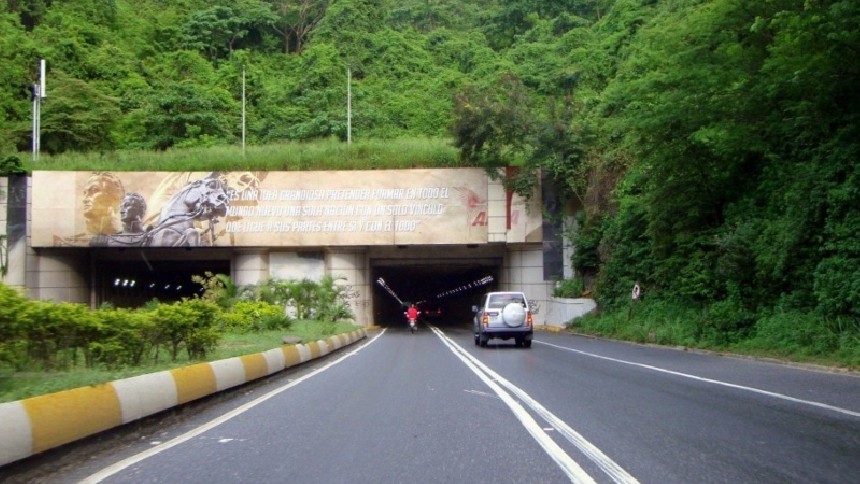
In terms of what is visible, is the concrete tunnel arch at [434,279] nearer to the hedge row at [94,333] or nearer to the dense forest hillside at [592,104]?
the dense forest hillside at [592,104]

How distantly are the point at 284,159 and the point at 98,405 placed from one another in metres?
42.4

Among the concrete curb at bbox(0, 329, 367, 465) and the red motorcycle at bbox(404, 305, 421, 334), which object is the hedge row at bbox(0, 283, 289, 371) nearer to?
the concrete curb at bbox(0, 329, 367, 465)

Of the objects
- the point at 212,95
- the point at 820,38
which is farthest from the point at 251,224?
the point at 820,38

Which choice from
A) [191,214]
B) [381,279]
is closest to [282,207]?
Result: [191,214]

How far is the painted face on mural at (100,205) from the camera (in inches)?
1815

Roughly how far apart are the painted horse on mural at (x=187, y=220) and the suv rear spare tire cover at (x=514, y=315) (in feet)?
85.1

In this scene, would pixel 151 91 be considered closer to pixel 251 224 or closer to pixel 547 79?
pixel 251 224

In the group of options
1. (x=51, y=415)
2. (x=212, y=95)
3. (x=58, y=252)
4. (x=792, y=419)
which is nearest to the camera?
(x=51, y=415)

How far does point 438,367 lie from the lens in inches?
727

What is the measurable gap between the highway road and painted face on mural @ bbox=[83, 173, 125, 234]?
35.0m

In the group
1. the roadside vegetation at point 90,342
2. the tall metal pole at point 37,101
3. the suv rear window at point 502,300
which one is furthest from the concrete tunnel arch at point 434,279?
the roadside vegetation at point 90,342

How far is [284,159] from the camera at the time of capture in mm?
49500

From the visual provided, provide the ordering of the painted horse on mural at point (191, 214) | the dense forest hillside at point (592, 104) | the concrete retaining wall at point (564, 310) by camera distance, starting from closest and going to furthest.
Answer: the dense forest hillside at point (592, 104), the concrete retaining wall at point (564, 310), the painted horse on mural at point (191, 214)

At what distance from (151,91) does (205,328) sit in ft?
186
